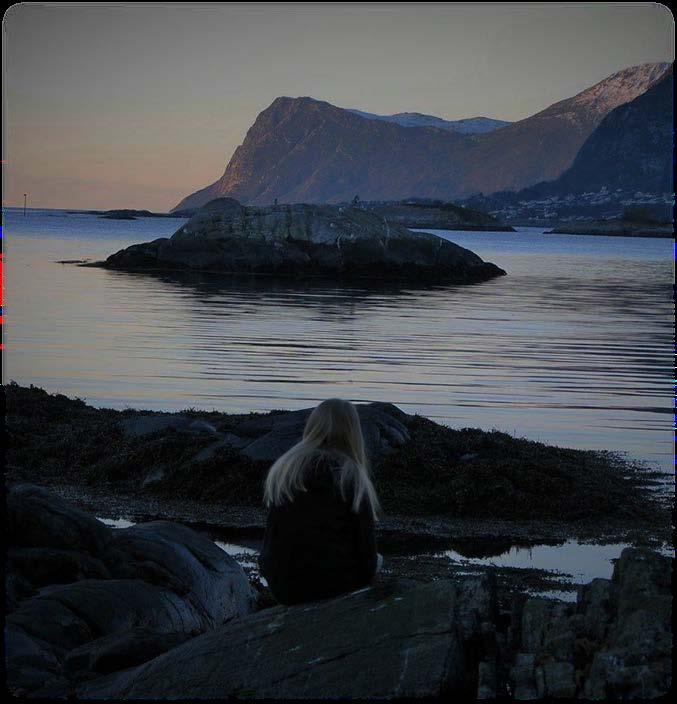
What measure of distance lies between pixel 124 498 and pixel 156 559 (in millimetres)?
5430

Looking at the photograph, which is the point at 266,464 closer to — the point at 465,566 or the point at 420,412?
the point at 465,566

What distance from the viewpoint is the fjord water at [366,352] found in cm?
2214

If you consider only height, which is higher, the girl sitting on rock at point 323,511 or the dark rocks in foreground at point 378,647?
the girl sitting on rock at point 323,511

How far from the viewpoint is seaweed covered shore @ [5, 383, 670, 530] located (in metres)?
14.9

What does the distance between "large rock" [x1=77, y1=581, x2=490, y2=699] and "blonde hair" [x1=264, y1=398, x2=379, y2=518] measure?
2.15 ft

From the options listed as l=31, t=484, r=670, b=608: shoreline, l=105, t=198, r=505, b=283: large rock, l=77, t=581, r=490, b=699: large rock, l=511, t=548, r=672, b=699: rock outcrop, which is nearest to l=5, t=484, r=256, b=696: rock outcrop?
l=77, t=581, r=490, b=699: large rock

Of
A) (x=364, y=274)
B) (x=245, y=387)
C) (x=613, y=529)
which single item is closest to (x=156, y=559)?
(x=613, y=529)

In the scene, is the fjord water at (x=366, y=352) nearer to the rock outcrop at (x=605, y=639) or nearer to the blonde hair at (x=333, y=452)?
the rock outcrop at (x=605, y=639)

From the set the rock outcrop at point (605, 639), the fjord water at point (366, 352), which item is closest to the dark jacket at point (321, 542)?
the rock outcrop at point (605, 639)

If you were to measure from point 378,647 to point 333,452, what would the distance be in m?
1.21

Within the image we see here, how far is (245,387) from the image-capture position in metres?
24.1

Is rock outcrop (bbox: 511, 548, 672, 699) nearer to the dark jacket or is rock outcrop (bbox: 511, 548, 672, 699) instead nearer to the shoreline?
the dark jacket

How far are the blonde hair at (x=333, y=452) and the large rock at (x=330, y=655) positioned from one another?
66 cm

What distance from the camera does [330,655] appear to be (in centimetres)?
670
